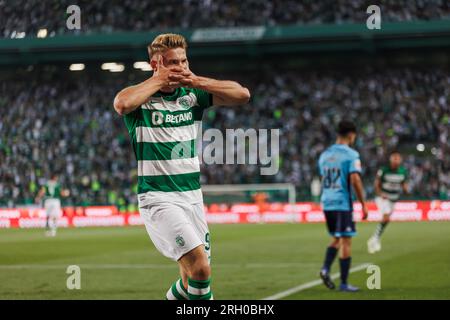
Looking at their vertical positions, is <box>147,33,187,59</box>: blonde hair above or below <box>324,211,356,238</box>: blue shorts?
above

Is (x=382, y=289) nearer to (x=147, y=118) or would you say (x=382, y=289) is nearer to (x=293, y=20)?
(x=147, y=118)

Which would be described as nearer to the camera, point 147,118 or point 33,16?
point 147,118

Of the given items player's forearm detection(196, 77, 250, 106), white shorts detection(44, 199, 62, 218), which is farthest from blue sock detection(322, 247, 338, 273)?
white shorts detection(44, 199, 62, 218)

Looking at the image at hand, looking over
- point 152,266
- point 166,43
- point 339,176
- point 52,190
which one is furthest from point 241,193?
point 166,43

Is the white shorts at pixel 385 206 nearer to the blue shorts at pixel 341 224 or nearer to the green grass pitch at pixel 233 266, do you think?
the green grass pitch at pixel 233 266

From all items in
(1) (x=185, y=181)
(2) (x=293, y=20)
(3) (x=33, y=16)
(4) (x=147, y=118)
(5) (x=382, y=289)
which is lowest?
(5) (x=382, y=289)

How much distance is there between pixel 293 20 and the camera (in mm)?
40875

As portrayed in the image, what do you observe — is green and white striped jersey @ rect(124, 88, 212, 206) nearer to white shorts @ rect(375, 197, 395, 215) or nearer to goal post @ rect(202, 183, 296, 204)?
white shorts @ rect(375, 197, 395, 215)

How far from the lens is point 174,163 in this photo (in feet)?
22.1

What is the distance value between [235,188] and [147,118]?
28.2 m

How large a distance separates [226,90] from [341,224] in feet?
17.7

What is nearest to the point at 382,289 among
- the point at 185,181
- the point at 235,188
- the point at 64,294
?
the point at 64,294

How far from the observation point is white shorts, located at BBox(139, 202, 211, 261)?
6648mm

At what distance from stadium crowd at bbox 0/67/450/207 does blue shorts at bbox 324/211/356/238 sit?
72.2 ft
